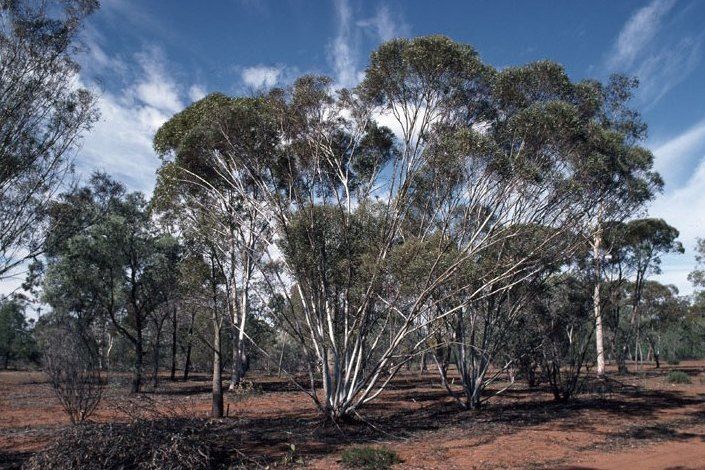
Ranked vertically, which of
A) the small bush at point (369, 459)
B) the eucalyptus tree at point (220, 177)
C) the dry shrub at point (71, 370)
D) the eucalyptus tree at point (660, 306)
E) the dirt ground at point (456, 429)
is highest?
the eucalyptus tree at point (220, 177)

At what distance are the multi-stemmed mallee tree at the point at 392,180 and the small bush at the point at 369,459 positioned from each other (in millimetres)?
3960

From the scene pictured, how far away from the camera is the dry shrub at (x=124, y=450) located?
815 cm

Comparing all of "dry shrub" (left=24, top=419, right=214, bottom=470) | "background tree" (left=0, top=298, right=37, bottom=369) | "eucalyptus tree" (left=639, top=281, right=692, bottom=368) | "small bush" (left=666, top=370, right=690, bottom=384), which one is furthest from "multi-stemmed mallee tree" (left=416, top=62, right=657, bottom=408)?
"background tree" (left=0, top=298, right=37, bottom=369)

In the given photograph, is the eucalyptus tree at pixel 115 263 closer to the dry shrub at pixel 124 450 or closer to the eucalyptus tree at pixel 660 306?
the dry shrub at pixel 124 450

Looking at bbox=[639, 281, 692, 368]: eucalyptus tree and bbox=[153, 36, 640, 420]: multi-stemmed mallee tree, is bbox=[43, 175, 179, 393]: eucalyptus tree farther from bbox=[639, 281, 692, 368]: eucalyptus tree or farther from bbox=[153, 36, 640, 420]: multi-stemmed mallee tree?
bbox=[639, 281, 692, 368]: eucalyptus tree

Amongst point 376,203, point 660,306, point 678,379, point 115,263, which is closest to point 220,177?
point 376,203

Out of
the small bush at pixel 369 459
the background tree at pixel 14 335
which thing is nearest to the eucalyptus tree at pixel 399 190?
the small bush at pixel 369 459

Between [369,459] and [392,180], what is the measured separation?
7.85m

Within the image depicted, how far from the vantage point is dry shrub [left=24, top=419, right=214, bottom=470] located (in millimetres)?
8148

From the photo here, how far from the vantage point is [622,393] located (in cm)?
2161

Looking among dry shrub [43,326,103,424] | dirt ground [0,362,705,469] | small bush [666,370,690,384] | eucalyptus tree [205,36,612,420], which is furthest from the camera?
small bush [666,370,690,384]

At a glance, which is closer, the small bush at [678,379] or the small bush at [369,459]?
the small bush at [369,459]

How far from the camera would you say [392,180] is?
14906mm

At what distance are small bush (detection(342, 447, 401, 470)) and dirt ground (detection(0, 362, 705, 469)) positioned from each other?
0.28 metres
